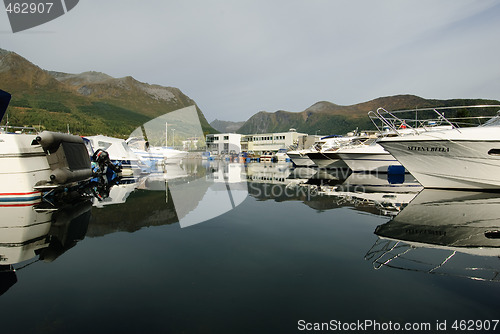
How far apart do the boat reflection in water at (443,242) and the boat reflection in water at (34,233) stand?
18.4ft

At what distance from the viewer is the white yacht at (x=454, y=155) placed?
11.1 m

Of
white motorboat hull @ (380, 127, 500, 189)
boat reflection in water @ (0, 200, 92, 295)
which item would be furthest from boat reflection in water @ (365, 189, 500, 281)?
boat reflection in water @ (0, 200, 92, 295)

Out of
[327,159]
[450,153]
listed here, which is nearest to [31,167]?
[450,153]

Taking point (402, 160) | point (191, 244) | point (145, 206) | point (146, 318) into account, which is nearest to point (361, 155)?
point (402, 160)

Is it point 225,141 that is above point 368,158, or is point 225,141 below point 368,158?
below

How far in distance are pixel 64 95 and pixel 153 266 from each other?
226 meters

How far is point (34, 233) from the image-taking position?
18.7 feet

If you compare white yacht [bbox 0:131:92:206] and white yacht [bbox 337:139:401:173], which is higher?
white yacht [bbox 0:131:92:206]

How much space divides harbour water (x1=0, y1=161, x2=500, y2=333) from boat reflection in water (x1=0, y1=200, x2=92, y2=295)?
4 cm

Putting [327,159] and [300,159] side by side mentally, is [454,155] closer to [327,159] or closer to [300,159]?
[327,159]

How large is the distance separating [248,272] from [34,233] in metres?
4.98

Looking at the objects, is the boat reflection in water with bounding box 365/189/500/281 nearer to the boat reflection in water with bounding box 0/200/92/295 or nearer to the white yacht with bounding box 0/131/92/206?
the boat reflection in water with bounding box 0/200/92/295

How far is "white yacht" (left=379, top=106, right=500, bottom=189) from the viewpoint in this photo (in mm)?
11141

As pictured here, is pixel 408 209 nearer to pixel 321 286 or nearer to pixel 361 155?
pixel 321 286
